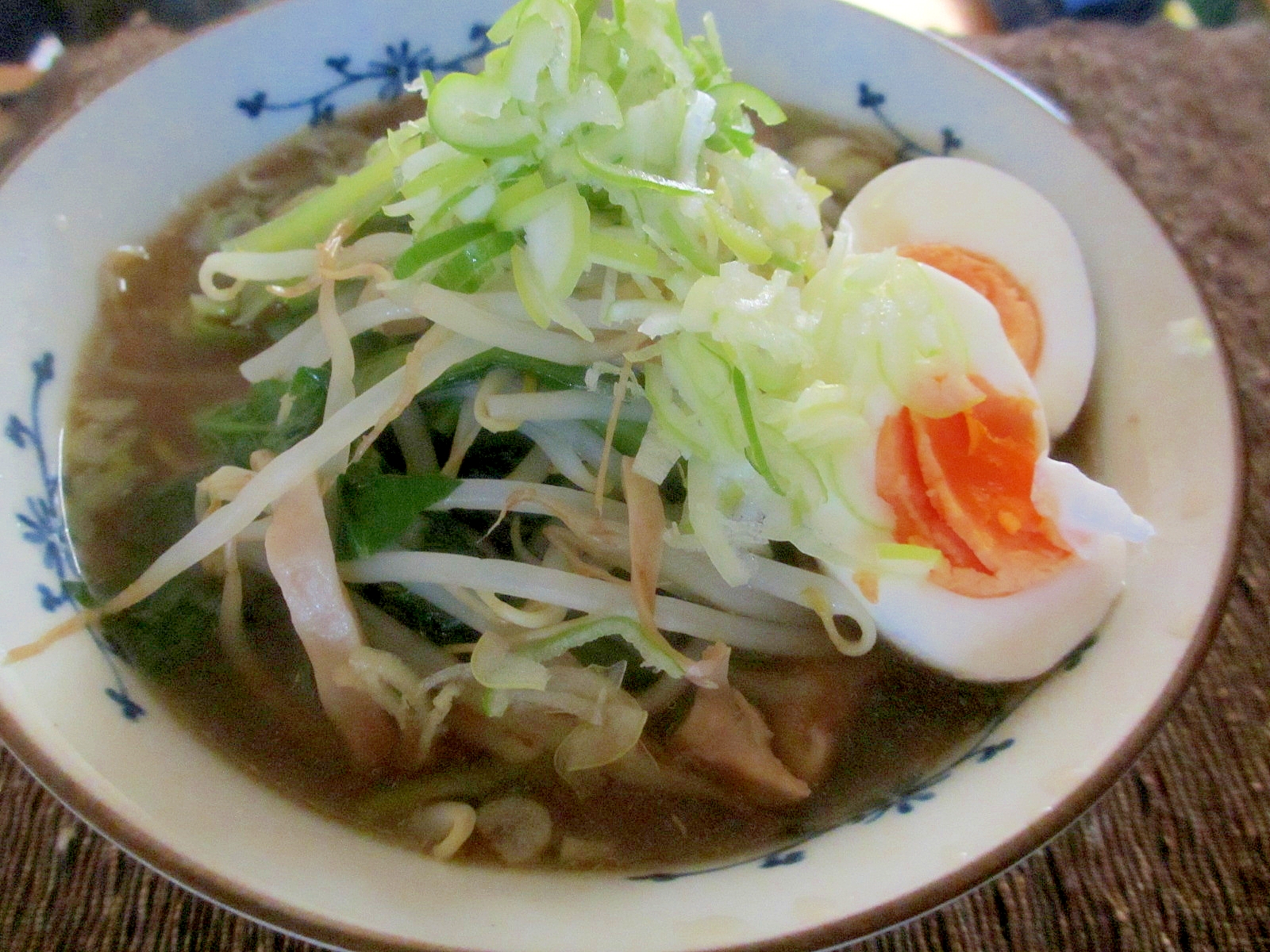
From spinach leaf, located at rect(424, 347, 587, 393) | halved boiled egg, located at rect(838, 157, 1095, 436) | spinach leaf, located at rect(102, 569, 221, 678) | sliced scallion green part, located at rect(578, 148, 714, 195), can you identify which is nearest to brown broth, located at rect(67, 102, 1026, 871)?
spinach leaf, located at rect(102, 569, 221, 678)

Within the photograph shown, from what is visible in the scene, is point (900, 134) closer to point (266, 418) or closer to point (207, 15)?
point (266, 418)

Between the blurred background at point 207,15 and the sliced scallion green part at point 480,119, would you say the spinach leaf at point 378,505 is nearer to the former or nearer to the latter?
the sliced scallion green part at point 480,119

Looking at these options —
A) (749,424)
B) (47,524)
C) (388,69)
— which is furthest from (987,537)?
(388,69)

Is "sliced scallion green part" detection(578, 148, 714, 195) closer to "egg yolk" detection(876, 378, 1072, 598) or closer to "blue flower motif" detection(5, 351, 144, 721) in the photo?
"egg yolk" detection(876, 378, 1072, 598)

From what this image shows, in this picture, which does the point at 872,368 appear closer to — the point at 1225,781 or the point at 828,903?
the point at 828,903

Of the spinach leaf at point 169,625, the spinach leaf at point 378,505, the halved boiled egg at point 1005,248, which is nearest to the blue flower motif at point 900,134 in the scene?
the halved boiled egg at point 1005,248

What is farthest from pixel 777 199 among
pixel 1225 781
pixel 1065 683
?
pixel 1225 781
